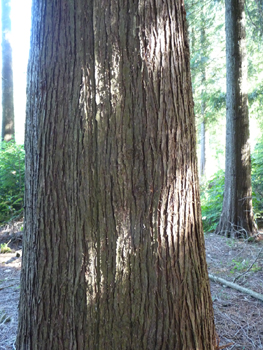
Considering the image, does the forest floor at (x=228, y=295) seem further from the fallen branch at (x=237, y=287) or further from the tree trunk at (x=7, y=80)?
the tree trunk at (x=7, y=80)

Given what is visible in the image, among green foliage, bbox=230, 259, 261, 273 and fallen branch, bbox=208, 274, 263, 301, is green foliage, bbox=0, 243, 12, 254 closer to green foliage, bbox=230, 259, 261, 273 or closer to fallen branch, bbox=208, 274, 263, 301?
fallen branch, bbox=208, 274, 263, 301

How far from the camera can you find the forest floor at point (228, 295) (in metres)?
2.58

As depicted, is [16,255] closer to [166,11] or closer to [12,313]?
[12,313]

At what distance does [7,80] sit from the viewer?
1078 cm

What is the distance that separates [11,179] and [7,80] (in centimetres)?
488

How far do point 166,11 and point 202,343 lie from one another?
2037mm

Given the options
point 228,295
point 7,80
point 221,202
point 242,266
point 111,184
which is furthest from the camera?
point 7,80

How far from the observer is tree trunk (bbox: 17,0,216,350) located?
1.60 metres

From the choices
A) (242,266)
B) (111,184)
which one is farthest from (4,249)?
(111,184)


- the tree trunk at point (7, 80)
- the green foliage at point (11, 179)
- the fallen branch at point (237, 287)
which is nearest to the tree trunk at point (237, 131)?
the fallen branch at point (237, 287)

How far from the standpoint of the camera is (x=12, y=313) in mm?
3104

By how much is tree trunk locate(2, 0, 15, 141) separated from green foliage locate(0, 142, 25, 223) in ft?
8.64

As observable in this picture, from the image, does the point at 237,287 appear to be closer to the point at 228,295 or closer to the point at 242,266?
the point at 228,295

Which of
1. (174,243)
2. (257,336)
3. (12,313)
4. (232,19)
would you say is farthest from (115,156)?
(232,19)
